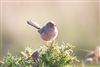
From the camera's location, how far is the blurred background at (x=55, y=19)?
8336 mm

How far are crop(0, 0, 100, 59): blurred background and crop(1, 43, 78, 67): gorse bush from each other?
5.28 m

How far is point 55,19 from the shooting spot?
917 cm

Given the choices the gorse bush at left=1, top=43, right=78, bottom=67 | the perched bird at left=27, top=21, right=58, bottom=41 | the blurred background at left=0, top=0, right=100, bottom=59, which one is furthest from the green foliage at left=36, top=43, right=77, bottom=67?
the blurred background at left=0, top=0, right=100, bottom=59

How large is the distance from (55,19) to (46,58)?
6905 mm

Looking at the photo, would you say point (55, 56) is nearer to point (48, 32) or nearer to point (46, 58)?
point (46, 58)

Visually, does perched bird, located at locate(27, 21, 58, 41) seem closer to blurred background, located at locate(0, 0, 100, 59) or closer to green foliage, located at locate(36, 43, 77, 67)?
green foliage, located at locate(36, 43, 77, 67)

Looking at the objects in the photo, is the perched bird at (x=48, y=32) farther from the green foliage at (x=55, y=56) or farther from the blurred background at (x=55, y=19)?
the blurred background at (x=55, y=19)

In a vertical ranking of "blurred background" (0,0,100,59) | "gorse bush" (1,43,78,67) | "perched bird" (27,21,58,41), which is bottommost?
"gorse bush" (1,43,78,67)

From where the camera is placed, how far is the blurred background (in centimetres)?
834

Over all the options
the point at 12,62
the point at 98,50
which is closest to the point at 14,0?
the point at 98,50

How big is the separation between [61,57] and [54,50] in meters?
0.06

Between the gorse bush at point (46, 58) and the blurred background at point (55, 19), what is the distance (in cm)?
528

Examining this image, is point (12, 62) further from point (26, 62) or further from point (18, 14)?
point (18, 14)

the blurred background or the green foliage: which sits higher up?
the blurred background
